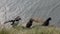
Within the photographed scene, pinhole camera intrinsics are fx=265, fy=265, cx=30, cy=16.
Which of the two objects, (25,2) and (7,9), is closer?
(7,9)

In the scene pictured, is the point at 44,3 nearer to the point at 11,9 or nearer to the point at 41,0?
the point at 41,0

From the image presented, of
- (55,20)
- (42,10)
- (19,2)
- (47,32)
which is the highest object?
(19,2)

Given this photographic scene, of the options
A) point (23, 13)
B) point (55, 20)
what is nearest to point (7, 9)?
point (23, 13)

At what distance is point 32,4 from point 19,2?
704 mm

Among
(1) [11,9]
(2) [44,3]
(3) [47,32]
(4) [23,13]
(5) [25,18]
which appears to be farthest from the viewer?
(2) [44,3]

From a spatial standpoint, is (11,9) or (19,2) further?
(19,2)

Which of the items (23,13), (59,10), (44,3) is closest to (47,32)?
(23,13)

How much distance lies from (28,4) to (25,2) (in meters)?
0.38

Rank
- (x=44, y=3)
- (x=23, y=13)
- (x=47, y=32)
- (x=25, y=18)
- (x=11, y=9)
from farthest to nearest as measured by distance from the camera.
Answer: (x=44, y=3) → (x=11, y=9) → (x=23, y=13) → (x=25, y=18) → (x=47, y=32)

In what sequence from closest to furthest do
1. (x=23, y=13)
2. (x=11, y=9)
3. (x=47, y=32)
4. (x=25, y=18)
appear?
(x=47, y=32), (x=25, y=18), (x=23, y=13), (x=11, y=9)

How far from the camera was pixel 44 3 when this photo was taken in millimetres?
9984

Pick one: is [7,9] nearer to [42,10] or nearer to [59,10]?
[42,10]

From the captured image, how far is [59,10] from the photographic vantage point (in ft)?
30.6

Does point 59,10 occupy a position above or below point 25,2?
below
